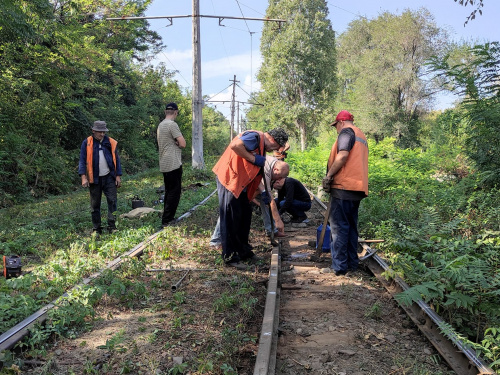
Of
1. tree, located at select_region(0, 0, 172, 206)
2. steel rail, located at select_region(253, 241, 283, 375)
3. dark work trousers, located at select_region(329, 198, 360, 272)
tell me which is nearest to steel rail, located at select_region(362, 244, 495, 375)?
dark work trousers, located at select_region(329, 198, 360, 272)

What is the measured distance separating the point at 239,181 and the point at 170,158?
9.44ft

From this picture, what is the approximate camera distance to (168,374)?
9.00 ft

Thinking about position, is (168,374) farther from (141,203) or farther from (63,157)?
(63,157)

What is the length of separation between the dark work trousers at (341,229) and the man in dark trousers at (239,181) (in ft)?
3.66

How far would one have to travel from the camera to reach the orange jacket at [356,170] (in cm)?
498

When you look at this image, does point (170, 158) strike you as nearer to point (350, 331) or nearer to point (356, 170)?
point (356, 170)

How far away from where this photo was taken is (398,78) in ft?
107

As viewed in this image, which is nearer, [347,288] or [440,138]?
[347,288]

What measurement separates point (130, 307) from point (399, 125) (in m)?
33.4

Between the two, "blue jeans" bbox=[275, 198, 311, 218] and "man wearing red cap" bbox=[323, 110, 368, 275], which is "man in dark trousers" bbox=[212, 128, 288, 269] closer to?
"man wearing red cap" bbox=[323, 110, 368, 275]

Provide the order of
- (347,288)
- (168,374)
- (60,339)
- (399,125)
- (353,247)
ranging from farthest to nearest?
(399,125)
(353,247)
(347,288)
(60,339)
(168,374)

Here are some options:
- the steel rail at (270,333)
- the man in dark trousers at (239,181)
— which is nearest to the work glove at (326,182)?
the man in dark trousers at (239,181)

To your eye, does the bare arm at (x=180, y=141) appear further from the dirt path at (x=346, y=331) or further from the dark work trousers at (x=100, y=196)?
the dirt path at (x=346, y=331)

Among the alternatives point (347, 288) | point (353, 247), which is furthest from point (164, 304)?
point (353, 247)
